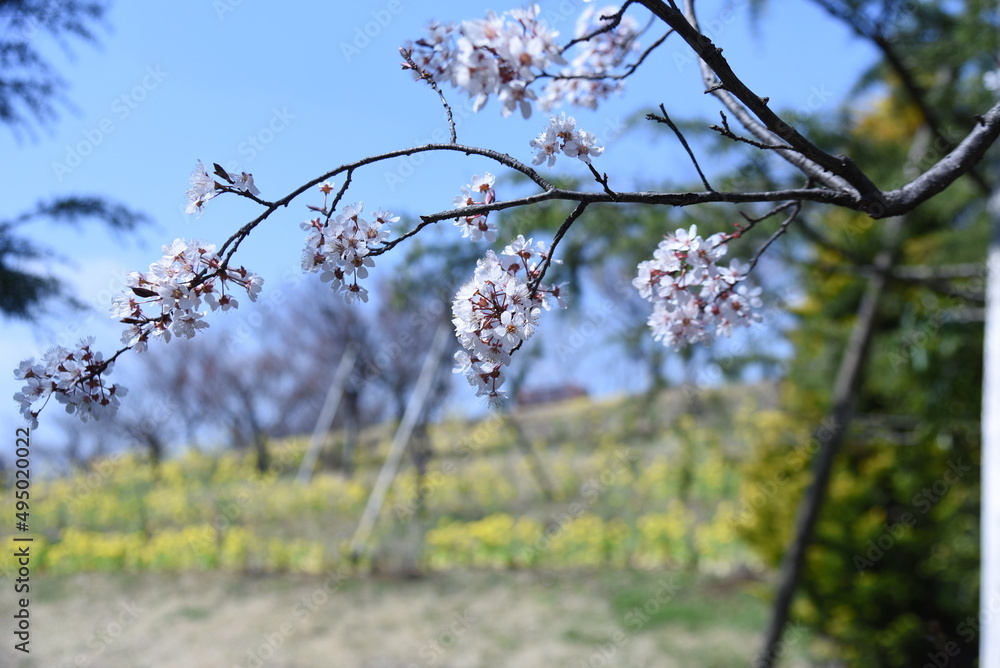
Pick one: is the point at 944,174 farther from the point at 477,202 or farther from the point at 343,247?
the point at 343,247

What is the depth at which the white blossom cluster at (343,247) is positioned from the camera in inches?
45.6

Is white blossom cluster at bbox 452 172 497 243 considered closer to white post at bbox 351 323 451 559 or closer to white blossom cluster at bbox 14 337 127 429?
white blossom cluster at bbox 14 337 127 429

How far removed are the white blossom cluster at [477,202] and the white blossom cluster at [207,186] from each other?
12.3 inches

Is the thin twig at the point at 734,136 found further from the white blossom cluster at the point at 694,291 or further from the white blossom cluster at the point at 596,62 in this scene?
the white blossom cluster at the point at 596,62

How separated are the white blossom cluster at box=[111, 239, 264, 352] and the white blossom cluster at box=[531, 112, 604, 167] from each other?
0.49 metres

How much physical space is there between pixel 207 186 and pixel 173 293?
0.55ft

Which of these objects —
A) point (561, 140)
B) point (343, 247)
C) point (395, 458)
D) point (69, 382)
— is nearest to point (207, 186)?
point (343, 247)

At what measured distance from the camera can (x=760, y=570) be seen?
6.51 m

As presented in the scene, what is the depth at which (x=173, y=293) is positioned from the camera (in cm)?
115

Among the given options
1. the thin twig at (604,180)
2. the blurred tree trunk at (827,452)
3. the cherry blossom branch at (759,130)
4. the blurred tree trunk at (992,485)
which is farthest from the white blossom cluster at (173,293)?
the blurred tree trunk at (827,452)

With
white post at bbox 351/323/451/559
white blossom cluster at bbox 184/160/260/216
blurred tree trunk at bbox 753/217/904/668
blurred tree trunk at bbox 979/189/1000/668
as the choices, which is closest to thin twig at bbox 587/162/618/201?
white blossom cluster at bbox 184/160/260/216

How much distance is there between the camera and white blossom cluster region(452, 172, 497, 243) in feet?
3.94

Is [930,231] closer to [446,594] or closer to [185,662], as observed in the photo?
[446,594]

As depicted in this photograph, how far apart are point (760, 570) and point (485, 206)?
627 cm
